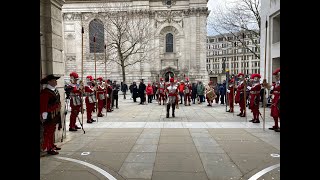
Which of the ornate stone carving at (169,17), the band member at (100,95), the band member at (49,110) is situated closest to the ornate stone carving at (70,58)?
the ornate stone carving at (169,17)

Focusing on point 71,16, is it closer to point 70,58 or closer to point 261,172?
point 70,58

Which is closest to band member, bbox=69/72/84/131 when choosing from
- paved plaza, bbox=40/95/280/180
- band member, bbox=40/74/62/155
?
paved plaza, bbox=40/95/280/180

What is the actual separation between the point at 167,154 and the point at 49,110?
329 cm

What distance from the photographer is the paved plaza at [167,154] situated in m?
5.88

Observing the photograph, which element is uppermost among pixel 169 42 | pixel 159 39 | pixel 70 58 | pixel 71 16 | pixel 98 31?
pixel 71 16

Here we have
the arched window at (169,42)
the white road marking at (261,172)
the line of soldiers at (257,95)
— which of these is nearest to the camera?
the white road marking at (261,172)

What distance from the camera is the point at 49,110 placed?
723 centimetres

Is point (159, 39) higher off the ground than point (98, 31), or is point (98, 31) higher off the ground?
point (98, 31)

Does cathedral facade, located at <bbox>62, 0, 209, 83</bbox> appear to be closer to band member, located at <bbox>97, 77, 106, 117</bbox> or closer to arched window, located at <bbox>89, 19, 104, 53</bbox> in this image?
arched window, located at <bbox>89, 19, 104, 53</bbox>

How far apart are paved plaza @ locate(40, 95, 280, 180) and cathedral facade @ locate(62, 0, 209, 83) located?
118 feet

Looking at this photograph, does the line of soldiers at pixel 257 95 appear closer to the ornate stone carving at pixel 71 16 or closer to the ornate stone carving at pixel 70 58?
the ornate stone carving at pixel 70 58

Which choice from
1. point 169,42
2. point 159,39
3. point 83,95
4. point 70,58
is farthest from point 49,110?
point 70,58

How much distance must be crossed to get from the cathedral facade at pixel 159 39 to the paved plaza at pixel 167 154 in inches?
1422
